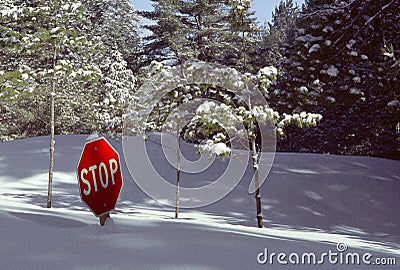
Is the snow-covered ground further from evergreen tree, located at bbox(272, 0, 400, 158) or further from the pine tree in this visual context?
evergreen tree, located at bbox(272, 0, 400, 158)

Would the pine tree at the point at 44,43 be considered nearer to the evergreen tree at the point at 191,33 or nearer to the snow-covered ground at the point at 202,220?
the snow-covered ground at the point at 202,220

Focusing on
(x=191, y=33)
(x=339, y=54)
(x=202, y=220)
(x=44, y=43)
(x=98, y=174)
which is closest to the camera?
(x=98, y=174)

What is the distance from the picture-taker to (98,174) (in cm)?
343

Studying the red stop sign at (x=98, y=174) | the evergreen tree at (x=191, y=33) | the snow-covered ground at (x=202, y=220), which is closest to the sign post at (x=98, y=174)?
the red stop sign at (x=98, y=174)

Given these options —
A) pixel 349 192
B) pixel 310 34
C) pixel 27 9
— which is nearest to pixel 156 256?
pixel 27 9

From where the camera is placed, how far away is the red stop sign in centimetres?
340

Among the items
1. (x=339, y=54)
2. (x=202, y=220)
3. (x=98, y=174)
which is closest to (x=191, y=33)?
(x=339, y=54)

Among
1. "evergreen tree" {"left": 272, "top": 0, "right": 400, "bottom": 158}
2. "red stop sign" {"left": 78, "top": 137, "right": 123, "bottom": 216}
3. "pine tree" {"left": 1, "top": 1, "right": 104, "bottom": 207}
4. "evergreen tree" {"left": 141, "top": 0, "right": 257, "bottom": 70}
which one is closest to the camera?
"red stop sign" {"left": 78, "top": 137, "right": 123, "bottom": 216}

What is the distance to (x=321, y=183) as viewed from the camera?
12.4 m

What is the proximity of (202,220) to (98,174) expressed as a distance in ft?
17.9

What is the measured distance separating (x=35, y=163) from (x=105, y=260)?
1215cm

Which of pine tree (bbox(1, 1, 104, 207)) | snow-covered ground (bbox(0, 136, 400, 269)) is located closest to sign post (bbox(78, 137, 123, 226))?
snow-covered ground (bbox(0, 136, 400, 269))

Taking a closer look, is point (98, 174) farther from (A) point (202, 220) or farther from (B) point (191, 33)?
(B) point (191, 33)

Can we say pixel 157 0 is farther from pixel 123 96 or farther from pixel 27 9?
pixel 27 9
